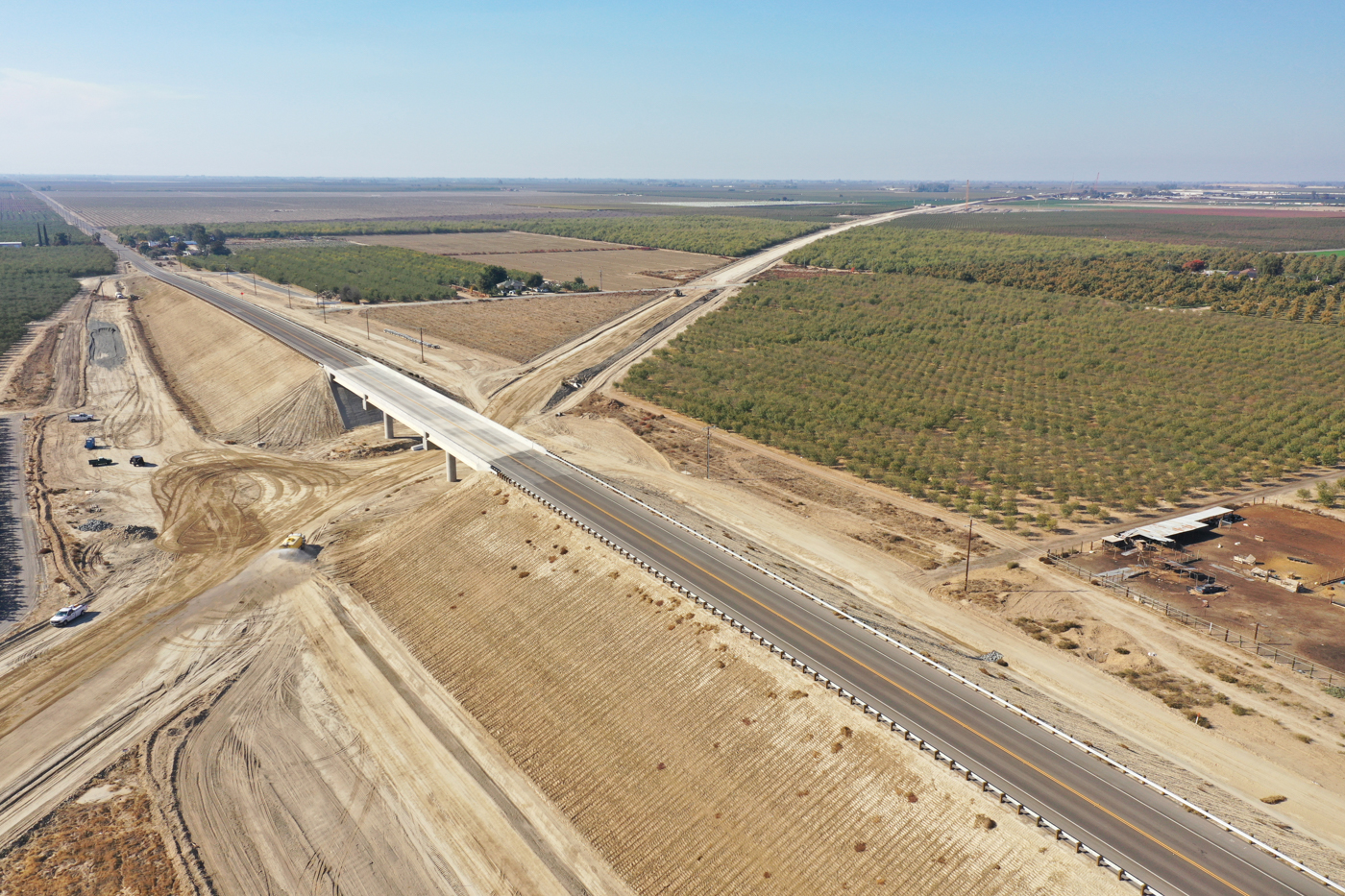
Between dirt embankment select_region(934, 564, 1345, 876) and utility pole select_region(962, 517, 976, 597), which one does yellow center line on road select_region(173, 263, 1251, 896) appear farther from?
utility pole select_region(962, 517, 976, 597)

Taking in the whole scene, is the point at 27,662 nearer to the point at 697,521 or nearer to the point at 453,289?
the point at 697,521

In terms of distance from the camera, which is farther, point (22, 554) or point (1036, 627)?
point (22, 554)

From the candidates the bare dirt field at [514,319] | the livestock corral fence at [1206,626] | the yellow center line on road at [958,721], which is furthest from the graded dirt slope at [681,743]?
the bare dirt field at [514,319]

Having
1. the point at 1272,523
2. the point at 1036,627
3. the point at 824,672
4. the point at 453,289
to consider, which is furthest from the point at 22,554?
the point at 453,289

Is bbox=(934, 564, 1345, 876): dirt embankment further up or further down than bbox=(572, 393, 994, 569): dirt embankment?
further down

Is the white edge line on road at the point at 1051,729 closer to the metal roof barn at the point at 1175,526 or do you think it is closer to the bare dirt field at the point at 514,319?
the metal roof barn at the point at 1175,526

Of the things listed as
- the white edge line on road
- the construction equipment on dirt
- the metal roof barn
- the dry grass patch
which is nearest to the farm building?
the metal roof barn
